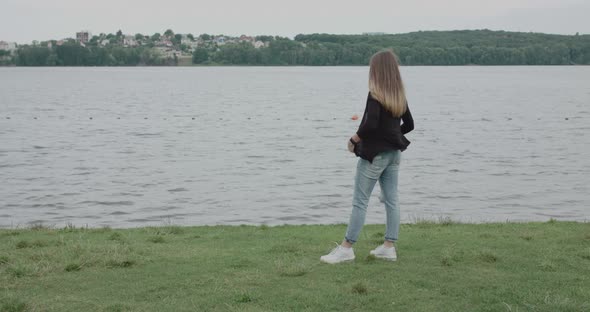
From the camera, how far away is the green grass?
7.05 meters

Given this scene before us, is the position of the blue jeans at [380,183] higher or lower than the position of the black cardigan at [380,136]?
lower

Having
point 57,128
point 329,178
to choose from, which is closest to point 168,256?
point 329,178

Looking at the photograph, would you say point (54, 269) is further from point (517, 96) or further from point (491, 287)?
point (517, 96)

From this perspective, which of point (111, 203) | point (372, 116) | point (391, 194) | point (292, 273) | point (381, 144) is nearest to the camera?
point (292, 273)

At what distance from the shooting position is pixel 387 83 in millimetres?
8164

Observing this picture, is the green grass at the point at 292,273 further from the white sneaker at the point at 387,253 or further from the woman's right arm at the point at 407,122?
the woman's right arm at the point at 407,122

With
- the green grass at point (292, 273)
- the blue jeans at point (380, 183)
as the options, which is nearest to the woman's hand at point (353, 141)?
the blue jeans at point (380, 183)

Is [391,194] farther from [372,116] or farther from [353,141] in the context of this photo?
[372,116]

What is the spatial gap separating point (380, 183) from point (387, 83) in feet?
4.11

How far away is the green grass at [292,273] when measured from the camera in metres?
7.05

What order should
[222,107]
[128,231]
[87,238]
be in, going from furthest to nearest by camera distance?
[222,107], [128,231], [87,238]

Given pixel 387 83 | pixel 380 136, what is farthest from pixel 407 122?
pixel 387 83

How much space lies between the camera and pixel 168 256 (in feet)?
29.9

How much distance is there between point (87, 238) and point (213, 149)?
22.7 m
